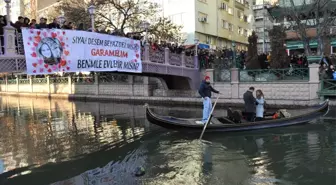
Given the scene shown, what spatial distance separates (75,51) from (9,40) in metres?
2.49

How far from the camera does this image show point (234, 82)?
23.2m

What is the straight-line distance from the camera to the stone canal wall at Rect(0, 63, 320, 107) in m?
20.5

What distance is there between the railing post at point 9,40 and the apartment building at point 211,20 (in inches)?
860

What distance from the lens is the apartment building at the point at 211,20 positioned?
36.1 m

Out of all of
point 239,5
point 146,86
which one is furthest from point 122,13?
point 239,5

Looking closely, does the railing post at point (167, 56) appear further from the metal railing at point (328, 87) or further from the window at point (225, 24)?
the window at point (225, 24)

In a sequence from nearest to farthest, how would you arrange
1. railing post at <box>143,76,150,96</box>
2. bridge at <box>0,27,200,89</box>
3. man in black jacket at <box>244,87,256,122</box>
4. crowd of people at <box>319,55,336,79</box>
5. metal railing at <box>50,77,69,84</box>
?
1. bridge at <box>0,27,200,89</box>
2. man in black jacket at <box>244,87,256,122</box>
3. crowd of people at <box>319,55,336,79</box>
4. railing post at <box>143,76,150,96</box>
5. metal railing at <box>50,77,69,84</box>

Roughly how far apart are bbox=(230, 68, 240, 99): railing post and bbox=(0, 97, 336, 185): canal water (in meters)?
7.43

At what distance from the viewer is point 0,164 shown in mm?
9555

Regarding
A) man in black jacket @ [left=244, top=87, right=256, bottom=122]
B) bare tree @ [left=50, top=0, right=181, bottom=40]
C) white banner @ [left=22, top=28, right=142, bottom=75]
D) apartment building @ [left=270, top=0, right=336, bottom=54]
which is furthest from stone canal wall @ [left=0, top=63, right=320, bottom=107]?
white banner @ [left=22, top=28, right=142, bottom=75]

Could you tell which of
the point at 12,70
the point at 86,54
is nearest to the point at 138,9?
the point at 86,54

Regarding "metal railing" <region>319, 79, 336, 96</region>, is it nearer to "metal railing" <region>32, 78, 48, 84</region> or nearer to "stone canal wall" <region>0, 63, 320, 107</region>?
"stone canal wall" <region>0, 63, 320, 107</region>

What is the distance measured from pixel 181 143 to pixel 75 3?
2239cm

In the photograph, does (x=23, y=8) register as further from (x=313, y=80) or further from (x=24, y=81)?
(x=313, y=80)
